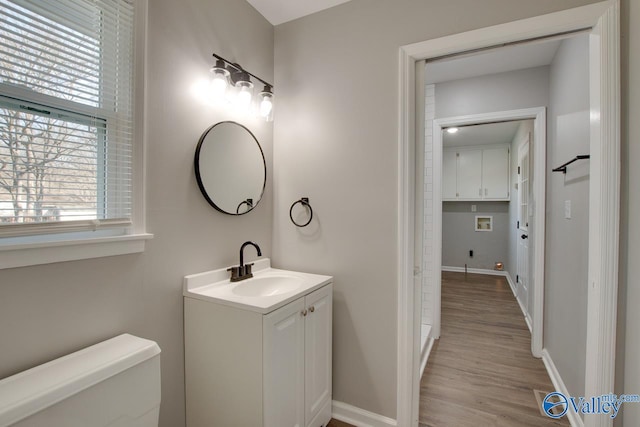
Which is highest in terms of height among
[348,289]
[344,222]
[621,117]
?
[621,117]

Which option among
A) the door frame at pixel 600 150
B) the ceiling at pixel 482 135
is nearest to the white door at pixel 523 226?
the ceiling at pixel 482 135

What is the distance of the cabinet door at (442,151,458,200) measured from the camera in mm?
5805

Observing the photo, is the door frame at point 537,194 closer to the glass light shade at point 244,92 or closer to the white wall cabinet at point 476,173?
the glass light shade at point 244,92

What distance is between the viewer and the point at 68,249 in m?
1.05

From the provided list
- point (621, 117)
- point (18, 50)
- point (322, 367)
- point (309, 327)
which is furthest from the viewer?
point (322, 367)

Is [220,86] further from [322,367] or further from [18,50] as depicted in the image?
[322,367]

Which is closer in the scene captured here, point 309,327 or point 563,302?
point 309,327

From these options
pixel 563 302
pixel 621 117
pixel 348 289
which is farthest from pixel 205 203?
pixel 563 302

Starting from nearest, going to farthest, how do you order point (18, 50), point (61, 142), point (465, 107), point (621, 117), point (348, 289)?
point (18, 50)
point (61, 142)
point (621, 117)
point (348, 289)
point (465, 107)

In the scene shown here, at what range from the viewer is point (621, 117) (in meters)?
1.28

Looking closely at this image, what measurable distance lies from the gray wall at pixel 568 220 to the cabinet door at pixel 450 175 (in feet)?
10.9

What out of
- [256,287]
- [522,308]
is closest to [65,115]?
[256,287]

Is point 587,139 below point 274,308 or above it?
above

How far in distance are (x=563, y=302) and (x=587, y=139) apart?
1133 millimetres
